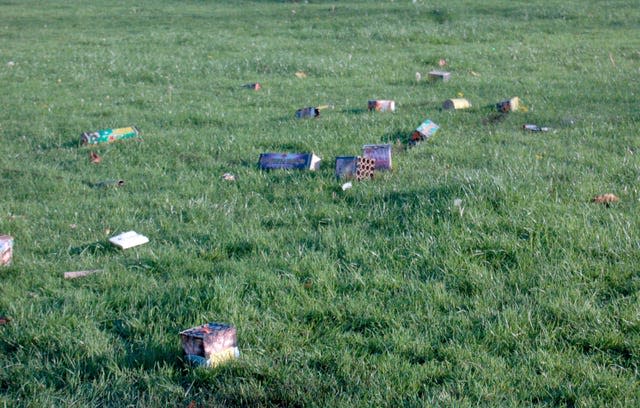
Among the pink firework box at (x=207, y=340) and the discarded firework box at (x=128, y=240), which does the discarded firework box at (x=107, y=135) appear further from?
the pink firework box at (x=207, y=340)

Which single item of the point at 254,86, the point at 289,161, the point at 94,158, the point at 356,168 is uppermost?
the point at 356,168

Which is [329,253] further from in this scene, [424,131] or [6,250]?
[424,131]

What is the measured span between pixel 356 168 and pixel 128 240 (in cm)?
213

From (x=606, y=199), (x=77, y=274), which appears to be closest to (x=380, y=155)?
(x=606, y=199)

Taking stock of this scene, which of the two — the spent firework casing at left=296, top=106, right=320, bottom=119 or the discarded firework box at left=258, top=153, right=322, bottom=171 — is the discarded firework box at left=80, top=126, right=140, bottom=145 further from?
the discarded firework box at left=258, top=153, right=322, bottom=171

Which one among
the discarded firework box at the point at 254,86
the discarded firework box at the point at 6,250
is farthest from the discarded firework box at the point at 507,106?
the discarded firework box at the point at 6,250

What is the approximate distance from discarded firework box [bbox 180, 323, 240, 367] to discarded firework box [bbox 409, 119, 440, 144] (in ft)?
15.5

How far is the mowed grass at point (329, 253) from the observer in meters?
3.54

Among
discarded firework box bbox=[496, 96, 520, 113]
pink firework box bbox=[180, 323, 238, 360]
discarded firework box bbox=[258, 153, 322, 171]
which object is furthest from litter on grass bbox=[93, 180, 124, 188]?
discarded firework box bbox=[496, 96, 520, 113]

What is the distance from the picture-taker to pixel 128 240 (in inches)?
213

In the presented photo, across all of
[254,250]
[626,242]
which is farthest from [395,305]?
[626,242]

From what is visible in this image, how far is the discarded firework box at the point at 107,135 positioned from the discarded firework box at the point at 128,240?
341 cm

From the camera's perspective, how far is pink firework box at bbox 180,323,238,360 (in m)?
3.62

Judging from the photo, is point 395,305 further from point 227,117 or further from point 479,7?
point 479,7
